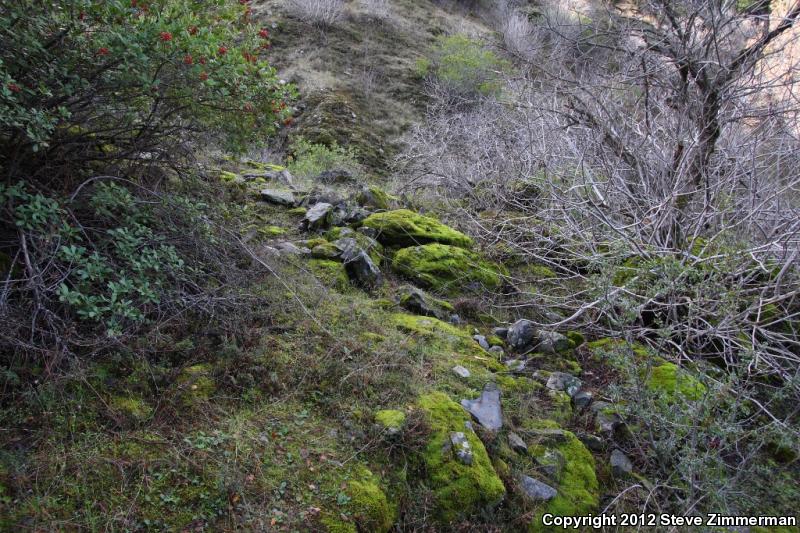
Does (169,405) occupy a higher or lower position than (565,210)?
lower

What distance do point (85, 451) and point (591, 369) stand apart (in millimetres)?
3307

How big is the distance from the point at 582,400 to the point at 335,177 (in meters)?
4.22

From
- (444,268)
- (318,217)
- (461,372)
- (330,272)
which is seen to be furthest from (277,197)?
(461,372)

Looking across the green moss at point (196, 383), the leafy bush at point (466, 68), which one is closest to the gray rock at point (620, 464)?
the green moss at point (196, 383)

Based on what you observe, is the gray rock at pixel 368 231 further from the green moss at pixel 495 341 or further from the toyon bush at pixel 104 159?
the toyon bush at pixel 104 159

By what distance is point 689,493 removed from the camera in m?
2.54

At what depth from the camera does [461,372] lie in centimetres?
314

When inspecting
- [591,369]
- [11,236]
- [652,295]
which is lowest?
[591,369]

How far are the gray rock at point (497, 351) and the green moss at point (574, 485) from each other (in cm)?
88

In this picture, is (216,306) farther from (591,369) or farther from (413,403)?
(591,369)

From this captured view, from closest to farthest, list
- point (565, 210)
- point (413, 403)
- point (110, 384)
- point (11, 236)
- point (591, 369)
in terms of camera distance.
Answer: point (110, 384), point (11, 236), point (413, 403), point (591, 369), point (565, 210)

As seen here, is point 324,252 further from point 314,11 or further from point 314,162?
point 314,11

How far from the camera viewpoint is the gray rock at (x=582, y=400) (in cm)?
335

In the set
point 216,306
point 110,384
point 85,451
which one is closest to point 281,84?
point 216,306
